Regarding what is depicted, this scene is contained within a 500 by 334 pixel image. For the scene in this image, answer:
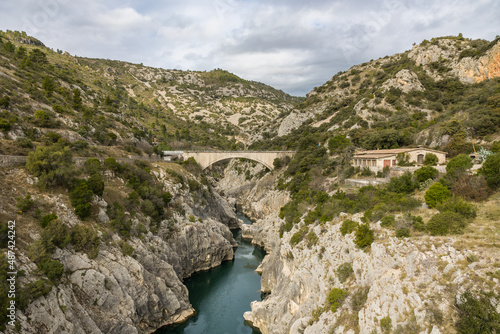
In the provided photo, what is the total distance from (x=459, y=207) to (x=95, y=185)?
1145 inches

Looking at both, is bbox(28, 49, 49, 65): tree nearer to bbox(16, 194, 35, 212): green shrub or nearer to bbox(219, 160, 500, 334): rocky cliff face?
bbox(16, 194, 35, 212): green shrub

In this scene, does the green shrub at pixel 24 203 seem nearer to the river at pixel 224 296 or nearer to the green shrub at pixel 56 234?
the green shrub at pixel 56 234

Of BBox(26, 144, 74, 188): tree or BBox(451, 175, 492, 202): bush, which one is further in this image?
BBox(26, 144, 74, 188): tree

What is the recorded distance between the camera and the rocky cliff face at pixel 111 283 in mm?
16656

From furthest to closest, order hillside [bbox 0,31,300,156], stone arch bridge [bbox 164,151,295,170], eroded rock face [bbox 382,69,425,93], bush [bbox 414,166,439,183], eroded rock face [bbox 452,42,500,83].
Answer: eroded rock face [bbox 382,69,425,93] < stone arch bridge [bbox 164,151,295,170] < eroded rock face [bbox 452,42,500,83] < hillside [bbox 0,31,300,156] < bush [bbox 414,166,439,183]

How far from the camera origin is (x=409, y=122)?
171 feet

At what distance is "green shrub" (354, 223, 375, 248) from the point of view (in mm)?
17828

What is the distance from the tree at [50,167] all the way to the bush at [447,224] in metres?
28.1

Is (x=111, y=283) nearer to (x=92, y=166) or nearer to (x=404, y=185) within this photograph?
(x=92, y=166)

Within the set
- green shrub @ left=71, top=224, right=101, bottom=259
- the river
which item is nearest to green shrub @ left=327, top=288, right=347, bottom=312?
the river

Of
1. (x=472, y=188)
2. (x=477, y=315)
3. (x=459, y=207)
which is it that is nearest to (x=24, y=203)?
(x=477, y=315)

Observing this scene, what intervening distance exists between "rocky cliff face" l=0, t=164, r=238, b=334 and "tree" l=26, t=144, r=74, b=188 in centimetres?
87

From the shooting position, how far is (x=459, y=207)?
54.2ft

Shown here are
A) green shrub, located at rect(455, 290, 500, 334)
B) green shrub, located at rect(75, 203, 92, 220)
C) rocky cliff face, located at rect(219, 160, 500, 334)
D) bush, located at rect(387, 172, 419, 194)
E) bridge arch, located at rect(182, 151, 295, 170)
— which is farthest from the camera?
bridge arch, located at rect(182, 151, 295, 170)
